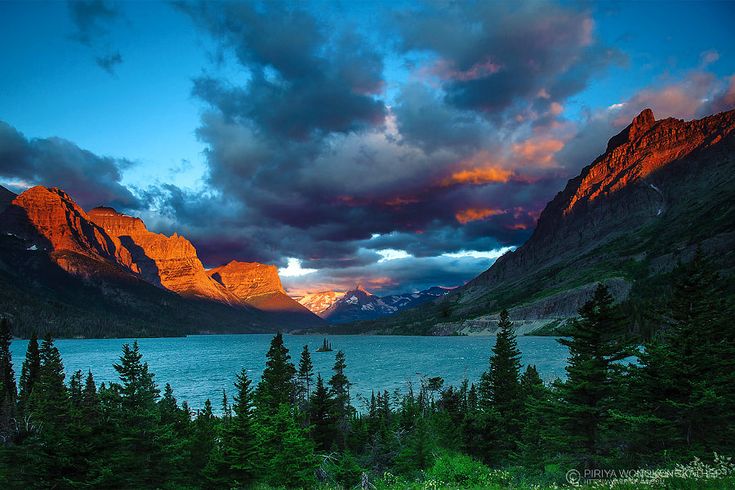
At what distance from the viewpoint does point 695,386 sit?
21406mm

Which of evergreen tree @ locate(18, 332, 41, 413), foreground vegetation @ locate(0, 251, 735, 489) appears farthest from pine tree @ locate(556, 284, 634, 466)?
evergreen tree @ locate(18, 332, 41, 413)

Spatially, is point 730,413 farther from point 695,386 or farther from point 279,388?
point 279,388

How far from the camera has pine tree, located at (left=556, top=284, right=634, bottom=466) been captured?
2470cm

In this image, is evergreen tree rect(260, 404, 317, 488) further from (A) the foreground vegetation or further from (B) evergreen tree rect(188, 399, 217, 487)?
(B) evergreen tree rect(188, 399, 217, 487)

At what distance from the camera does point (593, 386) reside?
967 inches

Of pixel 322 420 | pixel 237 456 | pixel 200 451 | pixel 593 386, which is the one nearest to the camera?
pixel 593 386

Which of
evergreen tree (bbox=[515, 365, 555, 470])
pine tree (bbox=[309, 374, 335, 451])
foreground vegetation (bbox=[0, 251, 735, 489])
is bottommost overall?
pine tree (bbox=[309, 374, 335, 451])

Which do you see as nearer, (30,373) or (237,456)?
(237,456)

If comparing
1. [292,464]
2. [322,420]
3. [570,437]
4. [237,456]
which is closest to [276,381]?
[322,420]

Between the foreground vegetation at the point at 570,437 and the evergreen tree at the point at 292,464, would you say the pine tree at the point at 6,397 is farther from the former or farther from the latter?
the evergreen tree at the point at 292,464

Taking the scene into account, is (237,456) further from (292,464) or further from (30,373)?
(30,373)

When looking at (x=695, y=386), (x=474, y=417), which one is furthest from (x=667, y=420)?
(x=474, y=417)

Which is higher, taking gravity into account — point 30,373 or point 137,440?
point 137,440

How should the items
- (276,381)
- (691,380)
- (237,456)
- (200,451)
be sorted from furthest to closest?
(276,381) < (200,451) < (237,456) < (691,380)
